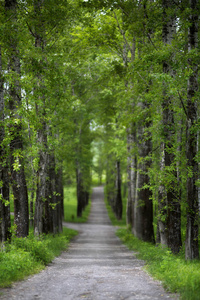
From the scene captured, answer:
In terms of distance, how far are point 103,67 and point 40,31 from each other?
11.4 meters

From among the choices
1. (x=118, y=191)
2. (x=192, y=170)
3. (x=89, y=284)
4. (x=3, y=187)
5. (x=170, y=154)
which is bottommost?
(x=89, y=284)

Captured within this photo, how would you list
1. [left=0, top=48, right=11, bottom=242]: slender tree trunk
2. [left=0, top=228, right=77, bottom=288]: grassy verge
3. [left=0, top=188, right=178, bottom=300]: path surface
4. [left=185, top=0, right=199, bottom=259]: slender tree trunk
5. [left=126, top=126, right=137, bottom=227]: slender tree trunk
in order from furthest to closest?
[left=126, top=126, right=137, bottom=227]: slender tree trunk → [left=0, top=48, right=11, bottom=242]: slender tree trunk → [left=185, top=0, right=199, bottom=259]: slender tree trunk → [left=0, top=228, right=77, bottom=288]: grassy verge → [left=0, top=188, right=178, bottom=300]: path surface

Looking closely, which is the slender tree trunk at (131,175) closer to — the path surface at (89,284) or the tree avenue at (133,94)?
the tree avenue at (133,94)

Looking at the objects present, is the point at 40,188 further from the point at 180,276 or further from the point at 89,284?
the point at 180,276

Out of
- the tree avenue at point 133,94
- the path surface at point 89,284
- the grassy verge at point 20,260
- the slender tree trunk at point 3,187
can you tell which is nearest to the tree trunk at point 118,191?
the tree avenue at point 133,94

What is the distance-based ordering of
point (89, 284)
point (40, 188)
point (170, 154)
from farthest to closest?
point (40, 188) < point (170, 154) < point (89, 284)

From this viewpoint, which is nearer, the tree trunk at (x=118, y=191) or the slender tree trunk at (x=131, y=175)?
the slender tree trunk at (x=131, y=175)

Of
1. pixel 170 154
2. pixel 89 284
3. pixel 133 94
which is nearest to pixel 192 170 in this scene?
pixel 170 154

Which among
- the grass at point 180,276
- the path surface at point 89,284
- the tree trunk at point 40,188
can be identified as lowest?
the path surface at point 89,284

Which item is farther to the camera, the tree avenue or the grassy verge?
the tree avenue

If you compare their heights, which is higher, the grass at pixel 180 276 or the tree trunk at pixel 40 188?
the tree trunk at pixel 40 188

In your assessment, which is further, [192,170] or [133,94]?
[133,94]

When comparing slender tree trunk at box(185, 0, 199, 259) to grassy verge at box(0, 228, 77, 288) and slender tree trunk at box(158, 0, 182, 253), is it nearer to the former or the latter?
slender tree trunk at box(158, 0, 182, 253)

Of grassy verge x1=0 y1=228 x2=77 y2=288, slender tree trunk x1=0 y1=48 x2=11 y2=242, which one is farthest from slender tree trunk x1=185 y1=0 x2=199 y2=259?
slender tree trunk x1=0 y1=48 x2=11 y2=242
